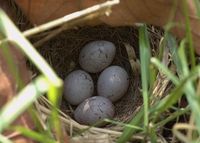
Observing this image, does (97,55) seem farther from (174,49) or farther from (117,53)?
(174,49)

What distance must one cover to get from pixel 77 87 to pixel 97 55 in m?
0.10

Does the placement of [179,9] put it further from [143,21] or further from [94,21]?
[94,21]

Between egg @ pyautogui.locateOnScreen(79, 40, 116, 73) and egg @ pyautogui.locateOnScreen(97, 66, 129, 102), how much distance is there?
0.09 ft

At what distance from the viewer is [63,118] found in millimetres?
1106

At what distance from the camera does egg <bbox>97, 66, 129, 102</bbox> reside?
1276mm

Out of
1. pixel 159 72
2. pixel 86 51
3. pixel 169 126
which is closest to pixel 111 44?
pixel 86 51

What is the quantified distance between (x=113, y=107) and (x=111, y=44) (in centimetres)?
16

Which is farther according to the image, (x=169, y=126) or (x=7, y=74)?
(x=169, y=126)

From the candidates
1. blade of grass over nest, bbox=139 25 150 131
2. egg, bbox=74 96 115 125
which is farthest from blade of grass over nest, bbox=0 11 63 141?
egg, bbox=74 96 115 125

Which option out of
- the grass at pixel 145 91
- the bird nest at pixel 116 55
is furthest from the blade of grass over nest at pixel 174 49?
the bird nest at pixel 116 55

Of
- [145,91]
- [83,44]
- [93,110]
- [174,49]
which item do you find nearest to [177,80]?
[145,91]

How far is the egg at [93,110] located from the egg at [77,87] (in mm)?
34

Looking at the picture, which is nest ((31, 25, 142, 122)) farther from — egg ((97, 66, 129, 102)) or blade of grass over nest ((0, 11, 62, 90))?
blade of grass over nest ((0, 11, 62, 90))

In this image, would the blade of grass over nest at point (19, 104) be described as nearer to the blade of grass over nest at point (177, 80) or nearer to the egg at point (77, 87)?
the blade of grass over nest at point (177, 80)
